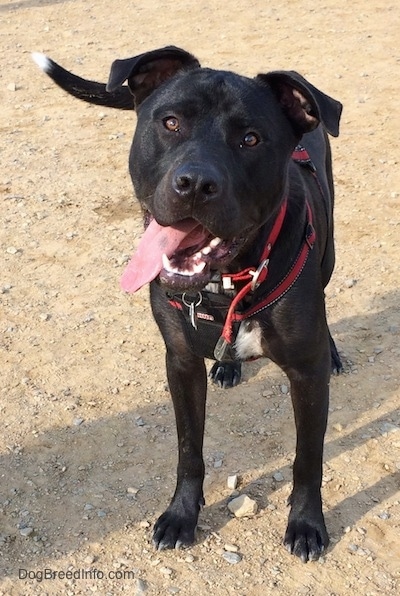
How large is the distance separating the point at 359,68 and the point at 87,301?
450 cm

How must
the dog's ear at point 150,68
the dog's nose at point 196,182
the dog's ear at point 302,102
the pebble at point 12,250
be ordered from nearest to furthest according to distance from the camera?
the dog's nose at point 196,182 → the dog's ear at point 302,102 → the dog's ear at point 150,68 → the pebble at point 12,250

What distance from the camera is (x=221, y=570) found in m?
3.27

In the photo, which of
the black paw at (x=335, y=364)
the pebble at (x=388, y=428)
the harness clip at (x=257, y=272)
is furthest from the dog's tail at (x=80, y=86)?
the pebble at (x=388, y=428)

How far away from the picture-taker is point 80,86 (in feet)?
12.4

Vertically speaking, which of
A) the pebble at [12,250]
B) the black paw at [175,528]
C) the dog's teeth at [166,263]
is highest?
the dog's teeth at [166,263]

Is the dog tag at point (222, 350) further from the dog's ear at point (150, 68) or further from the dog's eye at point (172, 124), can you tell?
the dog's ear at point (150, 68)

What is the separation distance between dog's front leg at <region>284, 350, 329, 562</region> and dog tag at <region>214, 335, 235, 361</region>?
0.82 feet

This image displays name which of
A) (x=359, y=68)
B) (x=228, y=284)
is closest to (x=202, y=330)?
(x=228, y=284)

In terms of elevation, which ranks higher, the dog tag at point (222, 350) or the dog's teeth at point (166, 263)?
the dog's teeth at point (166, 263)

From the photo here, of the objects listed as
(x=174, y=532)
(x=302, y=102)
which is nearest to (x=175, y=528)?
(x=174, y=532)

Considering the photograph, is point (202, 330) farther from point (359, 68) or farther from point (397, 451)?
point (359, 68)

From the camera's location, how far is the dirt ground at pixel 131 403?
3299 mm

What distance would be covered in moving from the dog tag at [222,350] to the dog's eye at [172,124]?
77cm

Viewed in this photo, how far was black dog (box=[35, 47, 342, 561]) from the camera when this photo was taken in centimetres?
268
